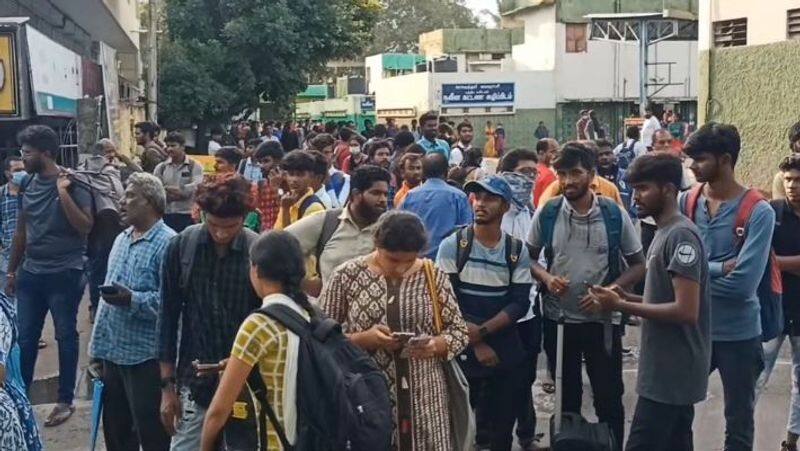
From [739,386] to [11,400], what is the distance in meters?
3.25

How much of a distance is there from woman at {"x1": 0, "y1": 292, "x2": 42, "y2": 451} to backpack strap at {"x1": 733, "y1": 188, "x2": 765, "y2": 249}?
3.25 metres

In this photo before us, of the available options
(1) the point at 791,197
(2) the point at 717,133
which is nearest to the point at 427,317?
(2) the point at 717,133

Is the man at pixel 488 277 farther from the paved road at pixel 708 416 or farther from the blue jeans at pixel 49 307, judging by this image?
the blue jeans at pixel 49 307

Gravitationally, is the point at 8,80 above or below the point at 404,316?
above

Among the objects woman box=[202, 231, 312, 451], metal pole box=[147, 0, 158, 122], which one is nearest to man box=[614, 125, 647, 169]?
woman box=[202, 231, 312, 451]

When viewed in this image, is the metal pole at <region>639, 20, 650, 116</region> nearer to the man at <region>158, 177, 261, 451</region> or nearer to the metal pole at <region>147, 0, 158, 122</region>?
the metal pole at <region>147, 0, 158, 122</region>

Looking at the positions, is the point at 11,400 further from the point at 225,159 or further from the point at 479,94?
the point at 479,94

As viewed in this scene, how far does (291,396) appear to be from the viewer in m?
3.72

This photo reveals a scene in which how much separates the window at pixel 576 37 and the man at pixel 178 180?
90.1 ft

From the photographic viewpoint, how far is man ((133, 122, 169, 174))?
12.5 metres

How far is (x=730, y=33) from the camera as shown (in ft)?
52.5

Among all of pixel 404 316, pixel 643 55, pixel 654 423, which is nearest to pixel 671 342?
pixel 654 423

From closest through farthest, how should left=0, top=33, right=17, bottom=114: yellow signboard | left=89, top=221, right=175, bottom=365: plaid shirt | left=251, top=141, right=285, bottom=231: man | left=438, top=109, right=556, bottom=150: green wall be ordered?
left=89, top=221, right=175, bottom=365: plaid shirt → left=251, top=141, right=285, bottom=231: man → left=0, top=33, right=17, bottom=114: yellow signboard → left=438, top=109, right=556, bottom=150: green wall

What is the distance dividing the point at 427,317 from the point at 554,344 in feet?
6.09
